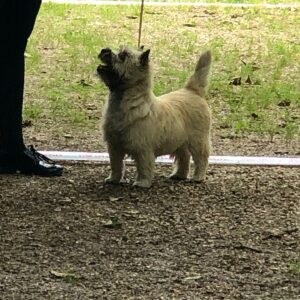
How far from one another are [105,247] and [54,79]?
16.8 feet

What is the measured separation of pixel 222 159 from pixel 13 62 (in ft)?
5.70

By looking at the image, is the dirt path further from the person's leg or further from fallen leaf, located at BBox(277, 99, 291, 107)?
fallen leaf, located at BBox(277, 99, 291, 107)

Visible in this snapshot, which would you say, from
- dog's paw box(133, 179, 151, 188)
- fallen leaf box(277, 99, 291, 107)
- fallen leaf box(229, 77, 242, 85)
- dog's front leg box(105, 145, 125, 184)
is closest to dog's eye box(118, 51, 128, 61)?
dog's front leg box(105, 145, 125, 184)

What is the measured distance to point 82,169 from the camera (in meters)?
6.27

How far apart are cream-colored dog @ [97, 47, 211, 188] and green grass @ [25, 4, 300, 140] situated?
1.69 meters

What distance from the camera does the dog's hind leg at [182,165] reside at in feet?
19.8

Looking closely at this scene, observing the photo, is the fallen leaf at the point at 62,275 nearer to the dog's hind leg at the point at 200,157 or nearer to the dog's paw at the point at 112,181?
the dog's paw at the point at 112,181

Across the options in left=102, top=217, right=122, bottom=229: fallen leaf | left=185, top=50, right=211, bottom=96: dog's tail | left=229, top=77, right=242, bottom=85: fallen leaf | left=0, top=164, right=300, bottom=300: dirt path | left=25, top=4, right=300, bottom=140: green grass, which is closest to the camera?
left=0, top=164, right=300, bottom=300: dirt path

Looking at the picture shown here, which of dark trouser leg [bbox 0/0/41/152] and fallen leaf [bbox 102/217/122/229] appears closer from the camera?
fallen leaf [bbox 102/217/122/229]

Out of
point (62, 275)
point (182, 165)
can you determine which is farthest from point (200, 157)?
point (62, 275)

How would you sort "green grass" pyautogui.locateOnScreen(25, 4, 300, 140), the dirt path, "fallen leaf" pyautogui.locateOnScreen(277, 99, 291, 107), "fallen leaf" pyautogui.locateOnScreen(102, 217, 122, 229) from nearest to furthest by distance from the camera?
the dirt path, "fallen leaf" pyautogui.locateOnScreen(102, 217, 122, 229), "green grass" pyautogui.locateOnScreen(25, 4, 300, 140), "fallen leaf" pyautogui.locateOnScreen(277, 99, 291, 107)

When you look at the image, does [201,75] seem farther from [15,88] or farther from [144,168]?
[15,88]

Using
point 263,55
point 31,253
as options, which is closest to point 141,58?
point 31,253

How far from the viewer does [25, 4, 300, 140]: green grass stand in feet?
26.9
